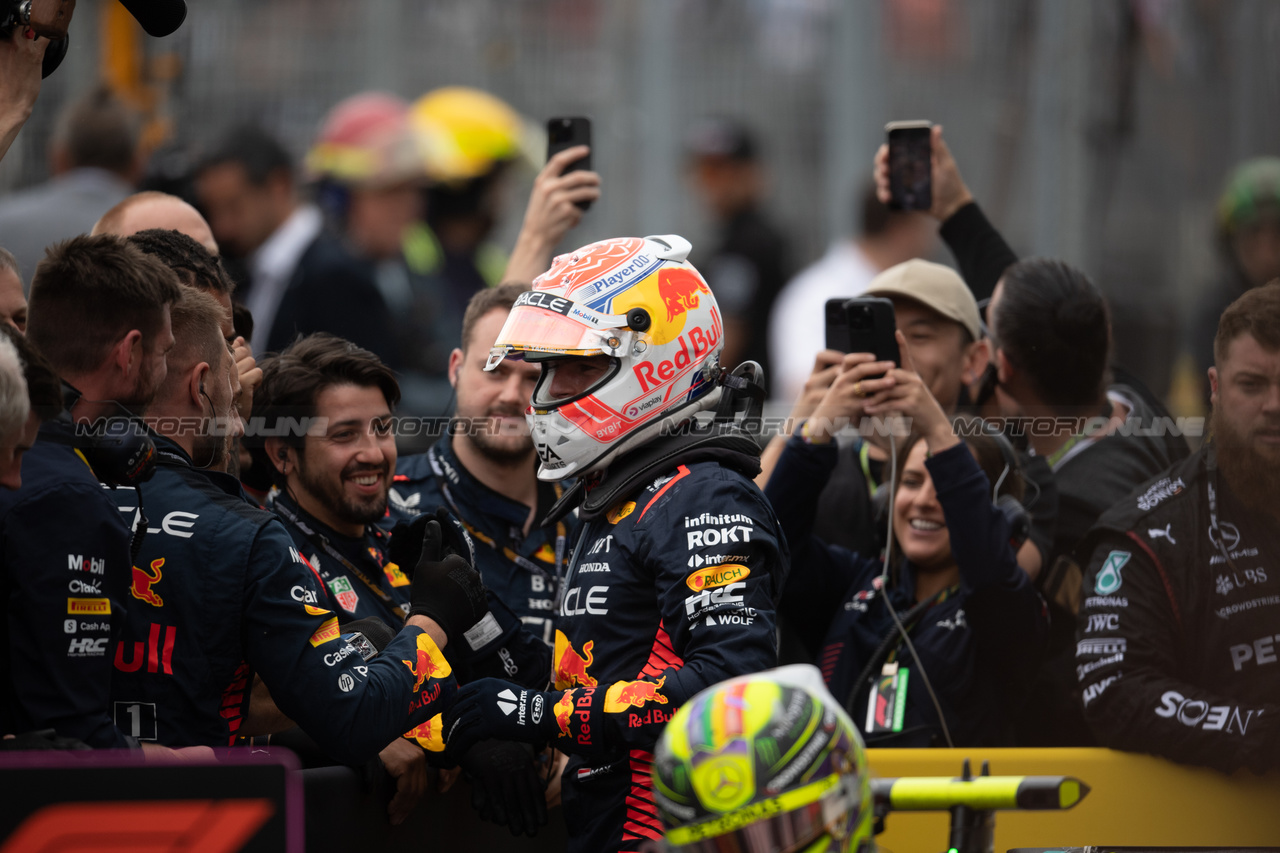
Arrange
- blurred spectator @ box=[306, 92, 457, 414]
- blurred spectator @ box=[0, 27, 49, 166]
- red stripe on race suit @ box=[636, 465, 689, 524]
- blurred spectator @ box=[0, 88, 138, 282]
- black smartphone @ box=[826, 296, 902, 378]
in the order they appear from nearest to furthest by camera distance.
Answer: red stripe on race suit @ box=[636, 465, 689, 524]
blurred spectator @ box=[0, 27, 49, 166]
black smartphone @ box=[826, 296, 902, 378]
blurred spectator @ box=[0, 88, 138, 282]
blurred spectator @ box=[306, 92, 457, 414]

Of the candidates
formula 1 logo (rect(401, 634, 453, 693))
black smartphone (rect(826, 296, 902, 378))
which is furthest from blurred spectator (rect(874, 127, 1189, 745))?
formula 1 logo (rect(401, 634, 453, 693))

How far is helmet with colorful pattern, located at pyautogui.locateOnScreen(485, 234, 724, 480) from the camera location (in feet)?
12.2

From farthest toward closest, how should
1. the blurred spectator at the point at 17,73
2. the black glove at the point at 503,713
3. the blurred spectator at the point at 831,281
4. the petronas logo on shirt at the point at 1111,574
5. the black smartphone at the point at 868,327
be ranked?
the blurred spectator at the point at 831,281
the black smartphone at the point at 868,327
the petronas logo on shirt at the point at 1111,574
the blurred spectator at the point at 17,73
the black glove at the point at 503,713

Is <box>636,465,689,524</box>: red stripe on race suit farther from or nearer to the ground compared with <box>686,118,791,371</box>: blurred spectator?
nearer to the ground

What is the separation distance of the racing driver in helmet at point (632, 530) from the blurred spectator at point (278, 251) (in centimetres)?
326

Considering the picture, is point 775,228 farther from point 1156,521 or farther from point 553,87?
point 1156,521

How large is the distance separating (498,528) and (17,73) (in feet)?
6.38

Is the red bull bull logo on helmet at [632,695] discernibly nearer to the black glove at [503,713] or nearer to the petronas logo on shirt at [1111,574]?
the black glove at [503,713]

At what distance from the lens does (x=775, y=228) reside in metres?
9.59

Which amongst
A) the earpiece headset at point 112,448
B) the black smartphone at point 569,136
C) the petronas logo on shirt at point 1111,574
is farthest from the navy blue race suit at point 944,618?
the earpiece headset at point 112,448

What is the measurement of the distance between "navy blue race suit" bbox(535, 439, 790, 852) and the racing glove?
4 cm

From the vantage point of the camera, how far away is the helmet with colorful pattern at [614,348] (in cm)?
373

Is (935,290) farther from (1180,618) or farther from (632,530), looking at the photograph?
(632,530)

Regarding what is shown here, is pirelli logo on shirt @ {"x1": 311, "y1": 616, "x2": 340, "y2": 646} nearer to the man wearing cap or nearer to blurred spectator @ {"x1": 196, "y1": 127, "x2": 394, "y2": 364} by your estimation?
the man wearing cap
